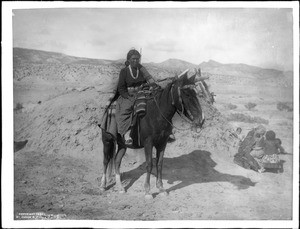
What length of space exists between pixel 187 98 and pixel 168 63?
1.38 metres

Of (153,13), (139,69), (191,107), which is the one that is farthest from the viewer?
(153,13)

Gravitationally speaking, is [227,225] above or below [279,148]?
below

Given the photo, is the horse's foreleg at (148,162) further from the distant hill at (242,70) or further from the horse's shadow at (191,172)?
the distant hill at (242,70)

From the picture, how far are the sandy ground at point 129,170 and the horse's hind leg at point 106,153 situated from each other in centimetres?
17

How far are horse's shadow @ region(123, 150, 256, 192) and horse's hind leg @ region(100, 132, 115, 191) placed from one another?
1.41ft

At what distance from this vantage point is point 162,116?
596 centimetres

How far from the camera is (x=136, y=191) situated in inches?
256

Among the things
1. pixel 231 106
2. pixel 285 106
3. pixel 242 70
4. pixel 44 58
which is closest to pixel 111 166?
pixel 44 58

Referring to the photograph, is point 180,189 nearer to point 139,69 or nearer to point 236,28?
point 139,69

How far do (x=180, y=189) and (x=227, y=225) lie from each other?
→ 115cm

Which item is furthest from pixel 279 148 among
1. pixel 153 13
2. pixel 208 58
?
pixel 153 13

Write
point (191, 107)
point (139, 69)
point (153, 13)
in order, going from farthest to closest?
point (153, 13)
point (139, 69)
point (191, 107)

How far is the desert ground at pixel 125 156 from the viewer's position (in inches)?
257

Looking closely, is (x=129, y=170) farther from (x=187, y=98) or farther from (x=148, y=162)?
(x=187, y=98)
